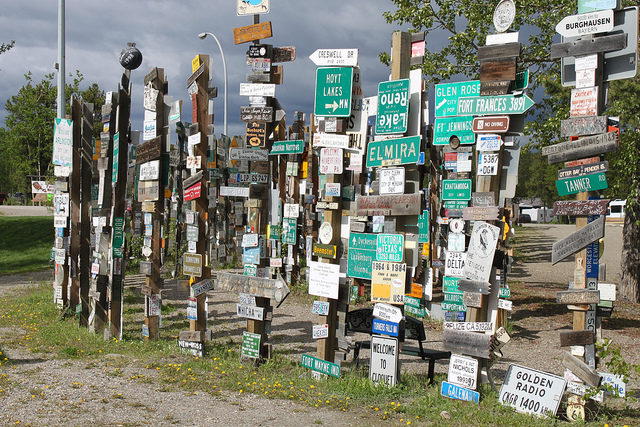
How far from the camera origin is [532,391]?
615 cm

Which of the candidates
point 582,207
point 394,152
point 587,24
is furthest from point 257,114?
point 582,207

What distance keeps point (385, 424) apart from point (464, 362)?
52.6 inches

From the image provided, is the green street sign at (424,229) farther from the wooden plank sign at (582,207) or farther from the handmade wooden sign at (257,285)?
the wooden plank sign at (582,207)

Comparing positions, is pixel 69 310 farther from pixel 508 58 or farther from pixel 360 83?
pixel 508 58

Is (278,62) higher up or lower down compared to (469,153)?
higher up

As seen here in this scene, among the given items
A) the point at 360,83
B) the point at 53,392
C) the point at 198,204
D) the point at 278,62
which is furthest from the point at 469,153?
the point at 53,392

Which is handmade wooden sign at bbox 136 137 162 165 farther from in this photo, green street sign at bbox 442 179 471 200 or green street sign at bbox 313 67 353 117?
green street sign at bbox 442 179 471 200

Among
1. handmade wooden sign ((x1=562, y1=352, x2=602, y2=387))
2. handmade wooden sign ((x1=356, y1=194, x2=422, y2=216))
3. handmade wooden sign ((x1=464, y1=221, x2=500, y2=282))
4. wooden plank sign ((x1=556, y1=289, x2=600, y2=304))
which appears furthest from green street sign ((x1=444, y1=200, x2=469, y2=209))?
handmade wooden sign ((x1=562, y1=352, x2=602, y2=387))

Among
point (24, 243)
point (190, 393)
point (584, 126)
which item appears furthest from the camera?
point (24, 243)

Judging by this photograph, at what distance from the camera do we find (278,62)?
793 cm

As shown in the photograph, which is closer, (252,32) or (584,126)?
(584,126)

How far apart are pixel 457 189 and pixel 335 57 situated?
293 cm

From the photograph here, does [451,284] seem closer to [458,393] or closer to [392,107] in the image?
[458,393]

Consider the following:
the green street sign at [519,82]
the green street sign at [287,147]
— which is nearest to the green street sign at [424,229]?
the green street sign at [287,147]
